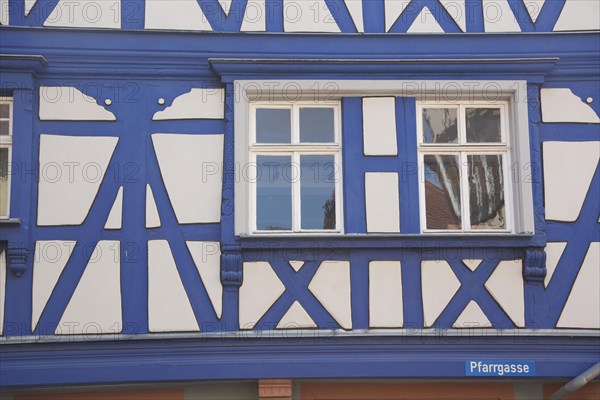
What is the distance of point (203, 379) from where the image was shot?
9000mm

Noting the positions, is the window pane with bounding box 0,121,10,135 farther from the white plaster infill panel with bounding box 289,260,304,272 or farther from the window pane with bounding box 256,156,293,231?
the white plaster infill panel with bounding box 289,260,304,272

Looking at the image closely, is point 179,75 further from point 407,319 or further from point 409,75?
point 407,319

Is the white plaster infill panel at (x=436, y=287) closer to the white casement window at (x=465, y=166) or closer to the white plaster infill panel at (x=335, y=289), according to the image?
the white casement window at (x=465, y=166)

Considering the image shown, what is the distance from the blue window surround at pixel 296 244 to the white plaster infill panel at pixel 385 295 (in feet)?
0.37

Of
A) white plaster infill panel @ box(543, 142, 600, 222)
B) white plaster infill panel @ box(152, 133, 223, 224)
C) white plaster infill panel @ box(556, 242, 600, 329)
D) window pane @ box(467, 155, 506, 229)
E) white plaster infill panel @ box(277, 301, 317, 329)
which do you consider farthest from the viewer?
window pane @ box(467, 155, 506, 229)

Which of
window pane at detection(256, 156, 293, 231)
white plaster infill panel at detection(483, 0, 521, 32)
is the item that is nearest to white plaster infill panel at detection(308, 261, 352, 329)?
window pane at detection(256, 156, 293, 231)

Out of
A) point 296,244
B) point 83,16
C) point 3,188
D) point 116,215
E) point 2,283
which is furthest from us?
point 83,16

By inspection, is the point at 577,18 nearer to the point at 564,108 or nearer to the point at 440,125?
the point at 564,108

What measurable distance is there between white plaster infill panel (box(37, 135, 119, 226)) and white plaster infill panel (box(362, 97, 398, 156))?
7.83 feet

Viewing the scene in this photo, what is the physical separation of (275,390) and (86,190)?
100 inches

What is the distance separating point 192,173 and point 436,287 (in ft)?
8.22

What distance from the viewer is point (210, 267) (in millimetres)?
9234

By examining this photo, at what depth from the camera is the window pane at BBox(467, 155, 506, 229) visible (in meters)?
9.57

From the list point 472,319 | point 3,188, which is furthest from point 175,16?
point 472,319
